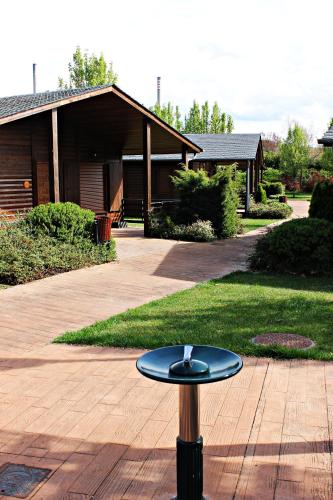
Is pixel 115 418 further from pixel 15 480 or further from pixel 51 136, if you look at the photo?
pixel 51 136

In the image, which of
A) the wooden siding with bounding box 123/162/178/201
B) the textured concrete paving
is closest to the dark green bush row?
the textured concrete paving

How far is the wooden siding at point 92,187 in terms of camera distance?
20516 millimetres

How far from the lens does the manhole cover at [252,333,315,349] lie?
602 cm

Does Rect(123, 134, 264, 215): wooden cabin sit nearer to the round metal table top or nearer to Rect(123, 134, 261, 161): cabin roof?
Rect(123, 134, 261, 161): cabin roof

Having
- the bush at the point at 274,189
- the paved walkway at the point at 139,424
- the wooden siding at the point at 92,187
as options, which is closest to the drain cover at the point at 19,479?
the paved walkway at the point at 139,424

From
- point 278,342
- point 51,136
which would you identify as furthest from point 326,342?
point 51,136

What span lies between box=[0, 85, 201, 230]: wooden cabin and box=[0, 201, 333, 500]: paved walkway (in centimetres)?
924

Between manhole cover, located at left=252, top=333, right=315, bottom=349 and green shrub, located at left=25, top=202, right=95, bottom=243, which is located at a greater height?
green shrub, located at left=25, top=202, right=95, bottom=243

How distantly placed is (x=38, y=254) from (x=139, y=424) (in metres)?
7.31

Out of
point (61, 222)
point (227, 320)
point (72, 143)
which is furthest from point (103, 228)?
point (72, 143)

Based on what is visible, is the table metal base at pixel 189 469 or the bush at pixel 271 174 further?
the bush at pixel 271 174

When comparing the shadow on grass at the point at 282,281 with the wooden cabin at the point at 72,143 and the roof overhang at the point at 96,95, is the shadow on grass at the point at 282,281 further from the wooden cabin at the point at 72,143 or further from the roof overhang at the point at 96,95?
the roof overhang at the point at 96,95

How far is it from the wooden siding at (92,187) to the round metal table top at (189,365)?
18.0m

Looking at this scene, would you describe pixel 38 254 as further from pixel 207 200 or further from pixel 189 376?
pixel 189 376
